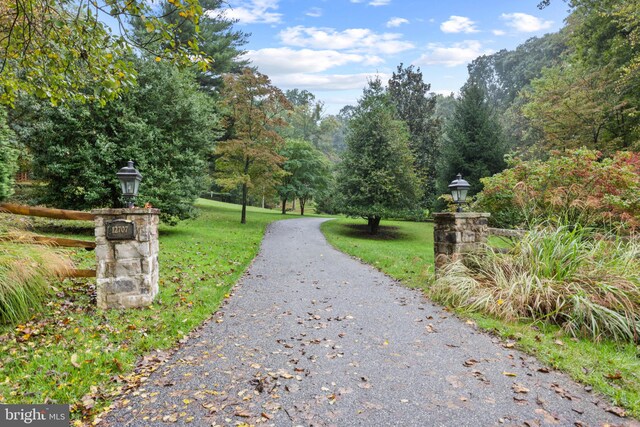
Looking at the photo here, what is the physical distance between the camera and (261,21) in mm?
6746

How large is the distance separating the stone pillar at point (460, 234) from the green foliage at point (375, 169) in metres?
8.92

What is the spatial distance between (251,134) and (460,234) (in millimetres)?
12896

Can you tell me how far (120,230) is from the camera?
4336 millimetres

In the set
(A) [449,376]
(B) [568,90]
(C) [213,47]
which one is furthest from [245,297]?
(C) [213,47]

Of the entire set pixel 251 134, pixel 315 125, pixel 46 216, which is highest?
pixel 315 125

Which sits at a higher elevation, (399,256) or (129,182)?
(129,182)

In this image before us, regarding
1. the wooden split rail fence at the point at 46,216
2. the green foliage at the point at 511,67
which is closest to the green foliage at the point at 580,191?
the wooden split rail fence at the point at 46,216

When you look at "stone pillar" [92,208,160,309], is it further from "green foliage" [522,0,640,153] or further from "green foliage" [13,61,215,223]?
"green foliage" [522,0,640,153]

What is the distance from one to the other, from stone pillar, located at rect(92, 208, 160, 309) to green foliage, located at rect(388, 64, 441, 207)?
75.0 ft

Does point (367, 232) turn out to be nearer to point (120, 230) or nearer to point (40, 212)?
point (120, 230)

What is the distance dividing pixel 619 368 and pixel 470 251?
2888 mm

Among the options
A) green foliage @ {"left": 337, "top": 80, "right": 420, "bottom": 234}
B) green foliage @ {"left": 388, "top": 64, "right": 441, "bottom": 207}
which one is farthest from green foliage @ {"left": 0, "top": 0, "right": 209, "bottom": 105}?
green foliage @ {"left": 388, "top": 64, "right": 441, "bottom": 207}

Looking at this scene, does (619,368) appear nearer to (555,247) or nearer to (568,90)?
(555,247)

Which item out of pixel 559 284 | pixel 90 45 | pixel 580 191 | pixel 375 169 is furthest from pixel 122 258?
pixel 375 169
